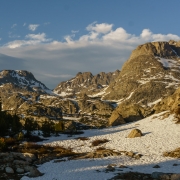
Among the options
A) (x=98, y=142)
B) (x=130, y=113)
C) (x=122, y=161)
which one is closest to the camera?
(x=122, y=161)

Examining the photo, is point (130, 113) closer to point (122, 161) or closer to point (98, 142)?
point (98, 142)

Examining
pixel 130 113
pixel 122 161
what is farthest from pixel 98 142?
pixel 130 113

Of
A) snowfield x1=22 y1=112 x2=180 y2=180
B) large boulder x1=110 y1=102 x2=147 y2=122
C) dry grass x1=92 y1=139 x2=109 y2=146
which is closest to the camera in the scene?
snowfield x1=22 y1=112 x2=180 y2=180

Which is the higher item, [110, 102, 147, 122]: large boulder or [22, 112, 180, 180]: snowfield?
[110, 102, 147, 122]: large boulder

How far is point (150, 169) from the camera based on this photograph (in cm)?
2564

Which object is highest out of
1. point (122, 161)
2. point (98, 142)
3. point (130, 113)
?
point (130, 113)

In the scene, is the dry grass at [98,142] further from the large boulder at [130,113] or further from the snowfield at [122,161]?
the large boulder at [130,113]

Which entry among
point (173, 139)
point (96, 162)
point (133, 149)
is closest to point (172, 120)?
point (173, 139)

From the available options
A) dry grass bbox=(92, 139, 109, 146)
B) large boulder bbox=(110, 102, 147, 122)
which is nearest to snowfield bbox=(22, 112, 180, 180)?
dry grass bbox=(92, 139, 109, 146)

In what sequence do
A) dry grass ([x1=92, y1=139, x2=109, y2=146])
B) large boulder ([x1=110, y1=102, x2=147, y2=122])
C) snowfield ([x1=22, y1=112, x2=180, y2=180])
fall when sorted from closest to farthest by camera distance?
snowfield ([x1=22, y1=112, x2=180, y2=180]) → dry grass ([x1=92, y1=139, x2=109, y2=146]) → large boulder ([x1=110, y1=102, x2=147, y2=122])

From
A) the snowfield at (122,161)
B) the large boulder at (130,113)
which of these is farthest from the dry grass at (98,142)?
A: the large boulder at (130,113)

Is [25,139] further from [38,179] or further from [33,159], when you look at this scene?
[38,179]

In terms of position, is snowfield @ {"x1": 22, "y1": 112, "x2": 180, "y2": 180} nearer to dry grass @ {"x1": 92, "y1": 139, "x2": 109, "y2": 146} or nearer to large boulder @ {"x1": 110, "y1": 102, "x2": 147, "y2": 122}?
dry grass @ {"x1": 92, "y1": 139, "x2": 109, "y2": 146}

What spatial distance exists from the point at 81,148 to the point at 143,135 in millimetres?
13115
